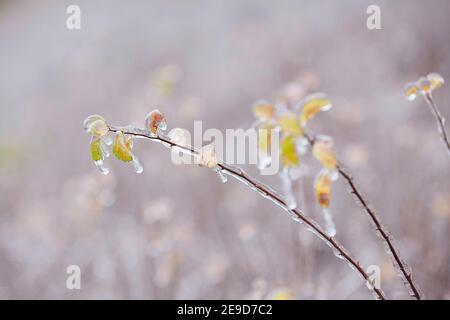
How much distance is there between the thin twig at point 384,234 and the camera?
0.65 meters

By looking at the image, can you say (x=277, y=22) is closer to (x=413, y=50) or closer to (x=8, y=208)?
(x=413, y=50)

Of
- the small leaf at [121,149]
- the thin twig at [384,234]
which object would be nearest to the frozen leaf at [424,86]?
the thin twig at [384,234]

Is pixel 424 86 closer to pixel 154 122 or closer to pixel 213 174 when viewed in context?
pixel 154 122

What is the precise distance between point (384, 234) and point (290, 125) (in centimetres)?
25

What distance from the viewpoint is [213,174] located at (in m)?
2.48

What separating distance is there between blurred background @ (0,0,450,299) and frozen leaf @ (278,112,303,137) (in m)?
0.43

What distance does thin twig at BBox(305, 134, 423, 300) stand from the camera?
2.13 ft

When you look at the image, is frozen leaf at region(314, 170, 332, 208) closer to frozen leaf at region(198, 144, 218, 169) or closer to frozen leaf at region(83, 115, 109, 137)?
frozen leaf at region(198, 144, 218, 169)

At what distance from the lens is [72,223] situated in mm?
2410

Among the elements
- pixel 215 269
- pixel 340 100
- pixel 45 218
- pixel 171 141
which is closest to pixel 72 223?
pixel 45 218

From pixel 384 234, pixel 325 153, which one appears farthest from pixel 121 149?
pixel 384 234

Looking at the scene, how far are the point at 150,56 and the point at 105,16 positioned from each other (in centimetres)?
138

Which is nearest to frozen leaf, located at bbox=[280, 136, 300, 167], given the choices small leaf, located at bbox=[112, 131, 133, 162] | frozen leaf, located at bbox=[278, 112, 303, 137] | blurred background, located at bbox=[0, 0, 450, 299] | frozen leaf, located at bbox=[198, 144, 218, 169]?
frozen leaf, located at bbox=[278, 112, 303, 137]

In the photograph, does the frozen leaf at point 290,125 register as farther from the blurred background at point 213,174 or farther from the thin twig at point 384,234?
the blurred background at point 213,174
